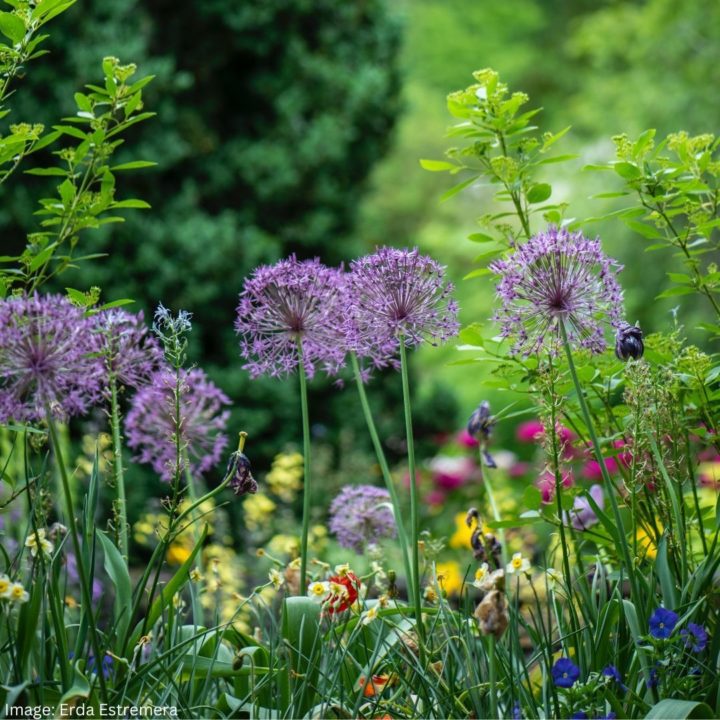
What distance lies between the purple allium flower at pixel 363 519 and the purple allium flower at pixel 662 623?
1.26 meters

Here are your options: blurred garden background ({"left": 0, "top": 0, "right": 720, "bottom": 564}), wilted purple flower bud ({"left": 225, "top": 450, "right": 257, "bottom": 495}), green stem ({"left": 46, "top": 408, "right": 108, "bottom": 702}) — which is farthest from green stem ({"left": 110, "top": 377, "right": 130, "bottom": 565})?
blurred garden background ({"left": 0, "top": 0, "right": 720, "bottom": 564})

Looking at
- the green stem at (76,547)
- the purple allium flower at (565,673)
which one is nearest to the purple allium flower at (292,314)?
the green stem at (76,547)

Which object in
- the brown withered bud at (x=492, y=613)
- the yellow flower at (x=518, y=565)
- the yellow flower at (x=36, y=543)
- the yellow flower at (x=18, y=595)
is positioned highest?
the yellow flower at (x=36, y=543)

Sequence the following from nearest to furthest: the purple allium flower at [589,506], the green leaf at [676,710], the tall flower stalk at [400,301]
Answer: the green leaf at [676,710] < the tall flower stalk at [400,301] < the purple allium flower at [589,506]

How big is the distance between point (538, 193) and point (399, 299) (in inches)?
24.2

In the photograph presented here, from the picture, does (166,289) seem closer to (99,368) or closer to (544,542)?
(544,542)

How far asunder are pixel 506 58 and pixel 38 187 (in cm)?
1476

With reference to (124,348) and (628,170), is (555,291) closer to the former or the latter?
(628,170)

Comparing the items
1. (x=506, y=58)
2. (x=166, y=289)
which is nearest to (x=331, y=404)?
(x=166, y=289)

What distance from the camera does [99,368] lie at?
199 centimetres

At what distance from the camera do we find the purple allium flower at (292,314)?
2.20 meters

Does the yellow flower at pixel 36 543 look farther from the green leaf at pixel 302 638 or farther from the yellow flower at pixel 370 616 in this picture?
the yellow flower at pixel 370 616

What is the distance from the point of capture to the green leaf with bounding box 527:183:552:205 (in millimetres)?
2475

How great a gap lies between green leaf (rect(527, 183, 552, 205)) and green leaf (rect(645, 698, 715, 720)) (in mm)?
1260
